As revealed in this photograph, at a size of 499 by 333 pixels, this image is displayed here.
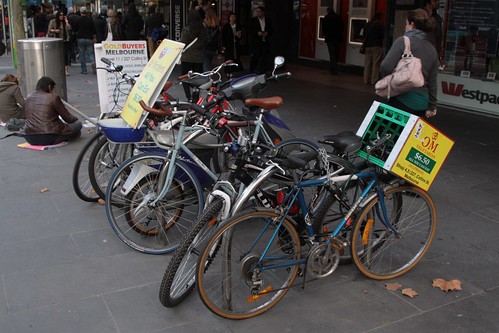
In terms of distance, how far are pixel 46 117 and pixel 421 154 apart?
16.7ft

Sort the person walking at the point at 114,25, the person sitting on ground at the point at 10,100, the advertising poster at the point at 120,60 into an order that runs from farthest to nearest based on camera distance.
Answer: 1. the person walking at the point at 114,25
2. the person sitting on ground at the point at 10,100
3. the advertising poster at the point at 120,60

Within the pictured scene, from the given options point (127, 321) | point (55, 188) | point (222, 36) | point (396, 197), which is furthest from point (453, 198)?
point (222, 36)

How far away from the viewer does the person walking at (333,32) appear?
1441 cm

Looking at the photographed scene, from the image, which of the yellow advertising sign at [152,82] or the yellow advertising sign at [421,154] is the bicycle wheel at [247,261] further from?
the yellow advertising sign at [152,82]

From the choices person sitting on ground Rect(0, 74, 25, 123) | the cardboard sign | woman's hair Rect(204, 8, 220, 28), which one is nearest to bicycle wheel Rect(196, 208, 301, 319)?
the cardboard sign

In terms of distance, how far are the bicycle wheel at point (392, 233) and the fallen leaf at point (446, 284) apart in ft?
0.74

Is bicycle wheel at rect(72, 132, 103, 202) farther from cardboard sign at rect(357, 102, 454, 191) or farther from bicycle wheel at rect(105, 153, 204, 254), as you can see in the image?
cardboard sign at rect(357, 102, 454, 191)

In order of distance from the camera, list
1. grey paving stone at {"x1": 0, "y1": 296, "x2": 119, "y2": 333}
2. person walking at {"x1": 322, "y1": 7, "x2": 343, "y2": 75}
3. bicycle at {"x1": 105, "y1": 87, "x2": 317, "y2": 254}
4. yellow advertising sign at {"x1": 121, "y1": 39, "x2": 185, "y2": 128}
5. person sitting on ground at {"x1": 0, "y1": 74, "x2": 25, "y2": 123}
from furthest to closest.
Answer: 1. person walking at {"x1": 322, "y1": 7, "x2": 343, "y2": 75}
2. person sitting on ground at {"x1": 0, "y1": 74, "x2": 25, "y2": 123}
3. yellow advertising sign at {"x1": 121, "y1": 39, "x2": 185, "y2": 128}
4. bicycle at {"x1": 105, "y1": 87, "x2": 317, "y2": 254}
5. grey paving stone at {"x1": 0, "y1": 296, "x2": 119, "y2": 333}

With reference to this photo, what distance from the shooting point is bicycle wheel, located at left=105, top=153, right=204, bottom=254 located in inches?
171

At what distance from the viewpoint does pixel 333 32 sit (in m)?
14.5

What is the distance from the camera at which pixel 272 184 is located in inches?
151

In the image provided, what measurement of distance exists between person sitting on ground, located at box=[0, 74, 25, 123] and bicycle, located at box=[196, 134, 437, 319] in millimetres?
5978

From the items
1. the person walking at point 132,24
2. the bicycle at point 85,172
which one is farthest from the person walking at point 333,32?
the bicycle at point 85,172

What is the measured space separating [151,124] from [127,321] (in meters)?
1.80
